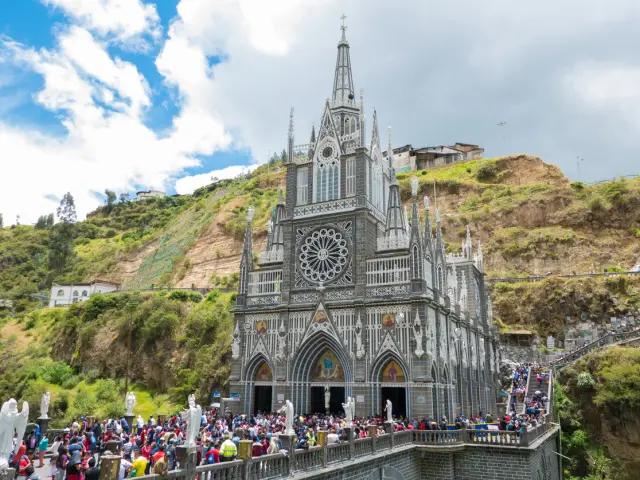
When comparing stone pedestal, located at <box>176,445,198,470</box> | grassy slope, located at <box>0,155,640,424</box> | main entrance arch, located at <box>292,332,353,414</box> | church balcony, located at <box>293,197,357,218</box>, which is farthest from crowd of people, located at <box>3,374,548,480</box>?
grassy slope, located at <box>0,155,640,424</box>

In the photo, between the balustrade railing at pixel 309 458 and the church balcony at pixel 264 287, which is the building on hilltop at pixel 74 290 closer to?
the church balcony at pixel 264 287

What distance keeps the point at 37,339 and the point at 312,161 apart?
4891 centimetres

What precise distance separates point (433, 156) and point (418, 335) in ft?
295

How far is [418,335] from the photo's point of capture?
3102 centimetres

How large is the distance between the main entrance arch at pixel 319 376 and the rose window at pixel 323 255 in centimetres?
406

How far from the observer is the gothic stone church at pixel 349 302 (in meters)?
32.0

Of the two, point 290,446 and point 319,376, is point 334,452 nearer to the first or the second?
point 290,446

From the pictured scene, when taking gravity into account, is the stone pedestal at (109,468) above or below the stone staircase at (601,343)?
below

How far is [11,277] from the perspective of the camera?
109 meters

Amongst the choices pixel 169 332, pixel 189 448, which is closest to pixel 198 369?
pixel 169 332

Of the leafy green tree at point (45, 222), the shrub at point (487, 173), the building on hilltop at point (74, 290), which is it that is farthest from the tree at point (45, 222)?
the shrub at point (487, 173)

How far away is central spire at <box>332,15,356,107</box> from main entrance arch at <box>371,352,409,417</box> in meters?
20.4

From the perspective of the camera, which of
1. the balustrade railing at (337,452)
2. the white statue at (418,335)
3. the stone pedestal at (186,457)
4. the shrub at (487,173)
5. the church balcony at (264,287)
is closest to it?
the stone pedestal at (186,457)

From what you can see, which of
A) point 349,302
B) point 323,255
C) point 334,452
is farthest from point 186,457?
point 323,255
